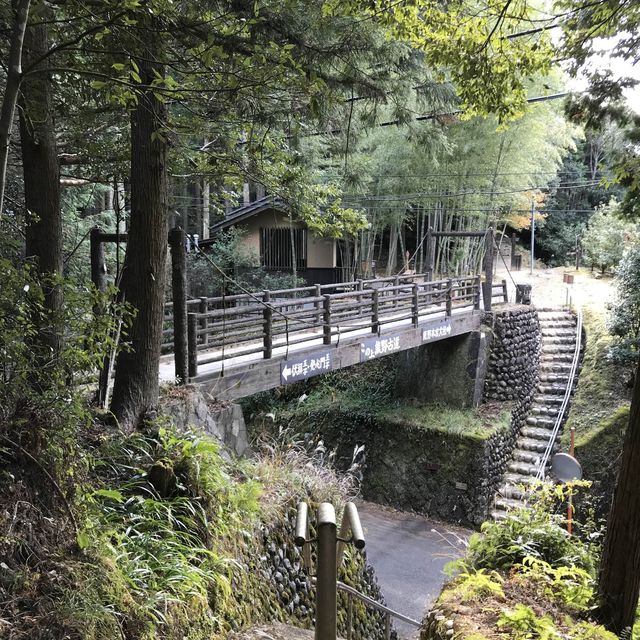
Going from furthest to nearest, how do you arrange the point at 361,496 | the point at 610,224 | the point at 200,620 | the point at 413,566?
the point at 610,224 → the point at 361,496 → the point at 413,566 → the point at 200,620

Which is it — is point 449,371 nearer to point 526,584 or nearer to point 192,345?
point 192,345

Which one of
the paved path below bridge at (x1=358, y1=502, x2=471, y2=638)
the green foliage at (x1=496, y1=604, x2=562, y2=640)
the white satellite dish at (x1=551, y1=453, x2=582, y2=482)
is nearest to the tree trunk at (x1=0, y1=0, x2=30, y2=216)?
the green foliage at (x1=496, y1=604, x2=562, y2=640)

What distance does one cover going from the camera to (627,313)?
12016mm

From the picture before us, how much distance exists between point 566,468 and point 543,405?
9156 millimetres

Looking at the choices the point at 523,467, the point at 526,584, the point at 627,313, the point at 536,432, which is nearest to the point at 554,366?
the point at 536,432

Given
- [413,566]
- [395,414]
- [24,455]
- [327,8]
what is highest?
[327,8]

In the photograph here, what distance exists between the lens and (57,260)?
4473 mm

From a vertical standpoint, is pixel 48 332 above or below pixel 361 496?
above

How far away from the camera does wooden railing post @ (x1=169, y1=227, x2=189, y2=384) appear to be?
6.33m

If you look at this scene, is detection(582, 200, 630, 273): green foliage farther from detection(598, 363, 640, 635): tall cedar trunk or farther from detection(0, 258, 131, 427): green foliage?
detection(0, 258, 131, 427): green foliage

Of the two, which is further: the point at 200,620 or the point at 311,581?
the point at 311,581

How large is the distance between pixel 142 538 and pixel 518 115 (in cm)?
452

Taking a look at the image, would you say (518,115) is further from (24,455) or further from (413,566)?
(413,566)

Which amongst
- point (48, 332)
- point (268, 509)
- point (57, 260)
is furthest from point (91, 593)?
point (57, 260)
